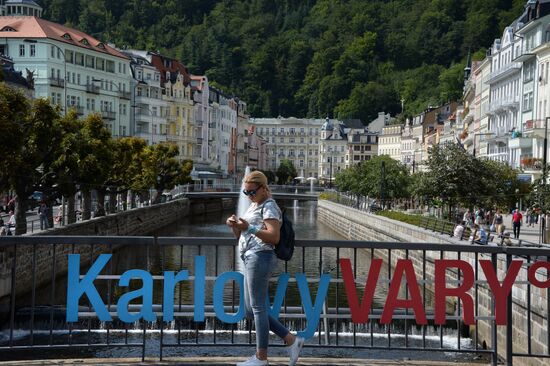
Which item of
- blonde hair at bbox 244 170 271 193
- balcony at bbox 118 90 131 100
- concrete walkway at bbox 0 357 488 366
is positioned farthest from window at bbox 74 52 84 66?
blonde hair at bbox 244 170 271 193

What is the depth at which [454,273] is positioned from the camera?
14.2m

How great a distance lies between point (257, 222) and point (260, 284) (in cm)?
A: 66

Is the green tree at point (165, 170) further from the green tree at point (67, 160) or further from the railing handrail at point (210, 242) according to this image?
the railing handrail at point (210, 242)

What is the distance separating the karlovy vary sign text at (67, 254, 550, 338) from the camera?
399 inches

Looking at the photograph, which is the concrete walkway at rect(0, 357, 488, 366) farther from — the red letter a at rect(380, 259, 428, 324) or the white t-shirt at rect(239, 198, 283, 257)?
the white t-shirt at rect(239, 198, 283, 257)

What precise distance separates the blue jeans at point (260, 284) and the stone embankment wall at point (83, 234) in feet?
6.93

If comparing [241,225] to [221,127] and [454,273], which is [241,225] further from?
[221,127]

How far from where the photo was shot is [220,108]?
467ft

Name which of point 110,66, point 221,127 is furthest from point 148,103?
point 221,127

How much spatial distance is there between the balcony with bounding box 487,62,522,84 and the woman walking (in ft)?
210

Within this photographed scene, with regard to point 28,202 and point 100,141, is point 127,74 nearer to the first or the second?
point 100,141

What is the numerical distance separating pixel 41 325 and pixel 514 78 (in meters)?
57.2

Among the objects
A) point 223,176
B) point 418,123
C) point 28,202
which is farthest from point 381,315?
point 418,123

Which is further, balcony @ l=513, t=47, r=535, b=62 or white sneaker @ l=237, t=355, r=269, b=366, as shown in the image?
balcony @ l=513, t=47, r=535, b=62
